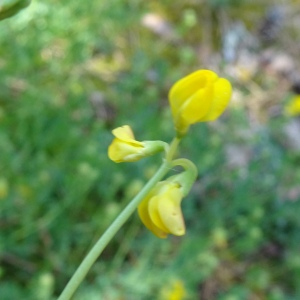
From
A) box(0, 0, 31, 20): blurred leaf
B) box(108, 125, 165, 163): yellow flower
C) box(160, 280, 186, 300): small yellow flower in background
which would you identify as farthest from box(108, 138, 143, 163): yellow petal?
box(160, 280, 186, 300): small yellow flower in background

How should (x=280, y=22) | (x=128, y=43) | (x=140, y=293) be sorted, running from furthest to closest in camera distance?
(x=280, y=22) → (x=128, y=43) → (x=140, y=293)

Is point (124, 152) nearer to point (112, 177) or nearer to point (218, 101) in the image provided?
point (218, 101)

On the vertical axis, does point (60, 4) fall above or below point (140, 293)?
above

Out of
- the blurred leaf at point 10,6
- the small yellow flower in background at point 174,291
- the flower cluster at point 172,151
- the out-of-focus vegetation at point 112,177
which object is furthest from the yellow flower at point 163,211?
the small yellow flower in background at point 174,291

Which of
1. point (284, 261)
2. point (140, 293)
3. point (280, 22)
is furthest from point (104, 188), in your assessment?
point (280, 22)

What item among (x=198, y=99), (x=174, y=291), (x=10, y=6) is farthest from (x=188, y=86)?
(x=174, y=291)

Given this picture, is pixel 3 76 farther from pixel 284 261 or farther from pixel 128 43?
pixel 284 261
